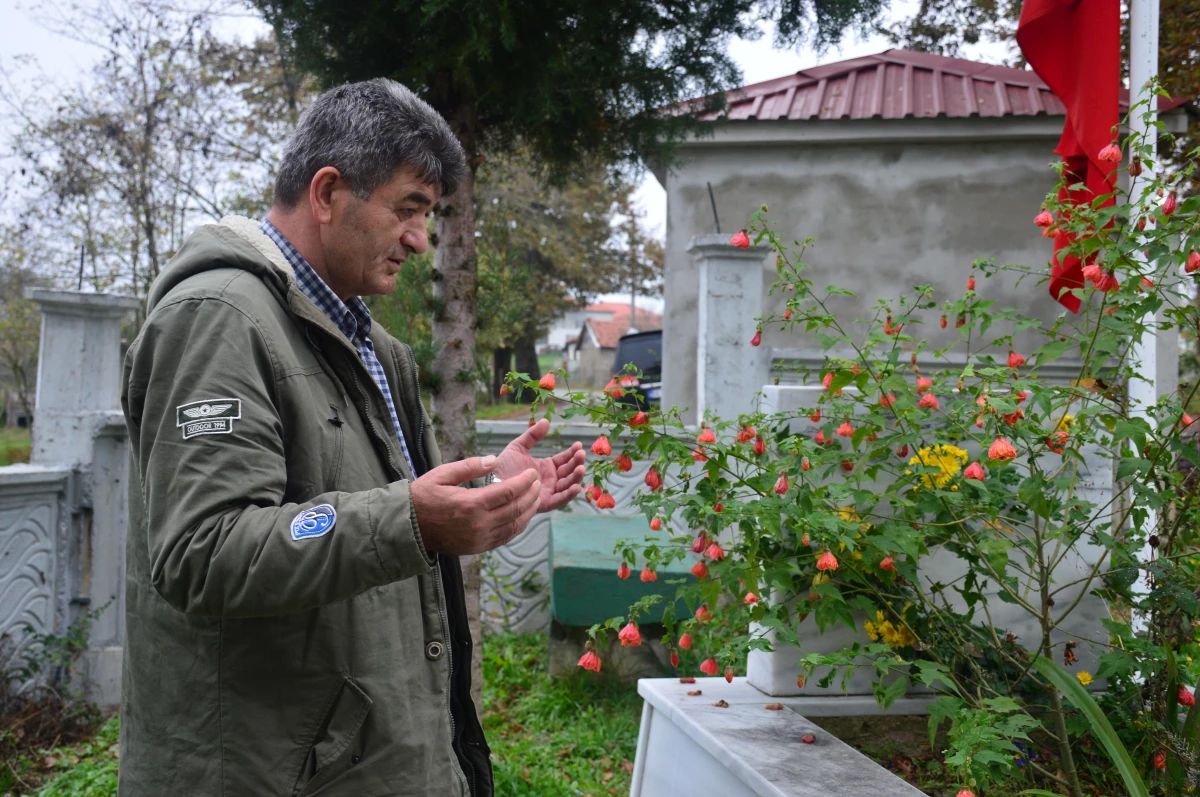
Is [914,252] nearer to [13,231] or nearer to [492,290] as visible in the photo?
[492,290]

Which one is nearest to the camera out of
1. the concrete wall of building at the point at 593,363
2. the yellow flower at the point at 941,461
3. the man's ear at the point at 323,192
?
the man's ear at the point at 323,192

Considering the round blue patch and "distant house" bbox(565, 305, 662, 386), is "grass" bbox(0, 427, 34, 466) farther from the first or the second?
"distant house" bbox(565, 305, 662, 386)

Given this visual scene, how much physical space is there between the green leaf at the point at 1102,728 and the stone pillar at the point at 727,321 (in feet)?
12.4

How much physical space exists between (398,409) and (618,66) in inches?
97.3

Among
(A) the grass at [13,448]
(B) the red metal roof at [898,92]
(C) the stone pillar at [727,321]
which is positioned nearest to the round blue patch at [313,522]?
(C) the stone pillar at [727,321]

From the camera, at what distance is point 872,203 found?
29.8 ft

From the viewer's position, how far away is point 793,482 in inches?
100

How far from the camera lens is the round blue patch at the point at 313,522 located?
1263 millimetres

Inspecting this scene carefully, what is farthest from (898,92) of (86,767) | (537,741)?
(86,767)

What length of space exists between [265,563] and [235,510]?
94mm

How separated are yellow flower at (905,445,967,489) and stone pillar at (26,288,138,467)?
4323mm

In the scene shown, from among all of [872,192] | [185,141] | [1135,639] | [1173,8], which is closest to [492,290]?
[1135,639]

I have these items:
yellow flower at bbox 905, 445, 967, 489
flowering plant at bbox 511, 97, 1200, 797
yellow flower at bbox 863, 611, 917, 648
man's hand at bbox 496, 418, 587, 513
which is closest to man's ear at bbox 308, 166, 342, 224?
man's hand at bbox 496, 418, 587, 513

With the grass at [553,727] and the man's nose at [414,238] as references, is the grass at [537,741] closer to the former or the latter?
the grass at [553,727]
